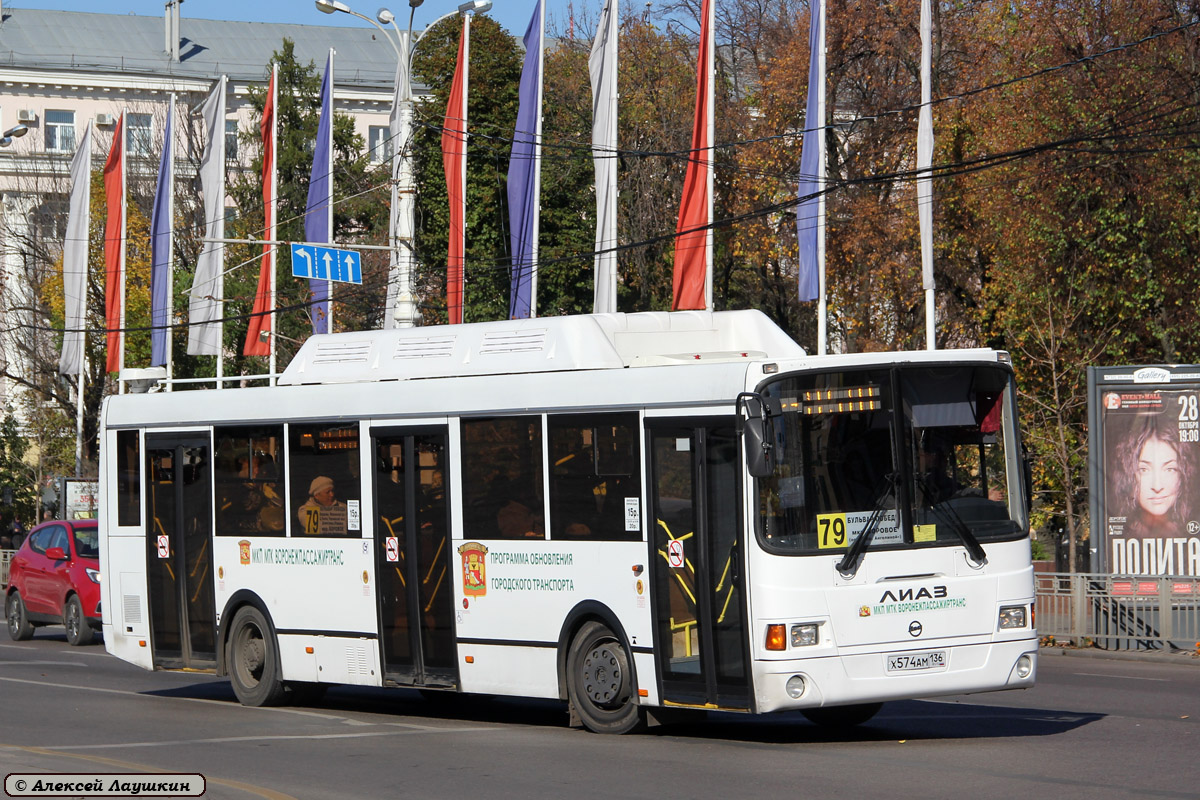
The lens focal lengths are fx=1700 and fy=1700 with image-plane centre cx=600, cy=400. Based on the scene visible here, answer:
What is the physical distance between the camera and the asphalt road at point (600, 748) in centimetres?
977

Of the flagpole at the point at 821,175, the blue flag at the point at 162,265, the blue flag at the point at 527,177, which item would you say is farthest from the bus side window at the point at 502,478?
the blue flag at the point at 162,265

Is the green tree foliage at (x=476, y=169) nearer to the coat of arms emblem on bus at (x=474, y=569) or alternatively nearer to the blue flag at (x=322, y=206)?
the blue flag at (x=322, y=206)

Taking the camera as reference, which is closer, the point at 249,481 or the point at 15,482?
the point at 249,481

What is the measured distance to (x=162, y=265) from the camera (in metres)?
38.8

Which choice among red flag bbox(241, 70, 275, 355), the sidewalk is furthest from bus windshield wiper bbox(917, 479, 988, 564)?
red flag bbox(241, 70, 275, 355)

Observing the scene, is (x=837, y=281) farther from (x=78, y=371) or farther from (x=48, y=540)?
(x=48, y=540)

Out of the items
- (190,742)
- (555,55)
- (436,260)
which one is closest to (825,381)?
(190,742)

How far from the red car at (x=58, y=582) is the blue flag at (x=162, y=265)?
13314 mm

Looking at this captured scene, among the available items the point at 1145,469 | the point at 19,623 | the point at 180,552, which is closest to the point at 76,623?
the point at 19,623

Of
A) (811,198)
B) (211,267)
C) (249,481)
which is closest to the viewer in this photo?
(249,481)

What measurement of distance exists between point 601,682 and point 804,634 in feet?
6.21

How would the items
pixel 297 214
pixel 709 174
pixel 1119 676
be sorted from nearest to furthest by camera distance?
pixel 1119 676 < pixel 709 174 < pixel 297 214

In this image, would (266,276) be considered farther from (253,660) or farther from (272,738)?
(272,738)

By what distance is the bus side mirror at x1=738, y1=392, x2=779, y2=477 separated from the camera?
35.7 feet
